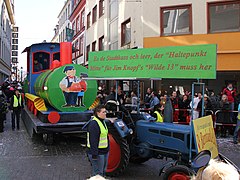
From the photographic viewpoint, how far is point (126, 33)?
17719 millimetres

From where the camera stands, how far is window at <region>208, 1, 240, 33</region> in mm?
14180

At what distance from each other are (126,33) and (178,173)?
45.1 feet

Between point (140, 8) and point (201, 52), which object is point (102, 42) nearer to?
point (140, 8)

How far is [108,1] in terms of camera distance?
69.3 feet

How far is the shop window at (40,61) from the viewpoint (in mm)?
11227

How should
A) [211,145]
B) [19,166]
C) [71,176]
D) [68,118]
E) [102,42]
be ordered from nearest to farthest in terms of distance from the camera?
[211,145] < [71,176] < [19,166] < [68,118] < [102,42]

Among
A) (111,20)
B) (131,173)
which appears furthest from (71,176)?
(111,20)

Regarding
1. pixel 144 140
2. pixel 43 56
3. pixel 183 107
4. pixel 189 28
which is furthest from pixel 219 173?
pixel 189 28

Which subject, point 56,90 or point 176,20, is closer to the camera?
point 56,90

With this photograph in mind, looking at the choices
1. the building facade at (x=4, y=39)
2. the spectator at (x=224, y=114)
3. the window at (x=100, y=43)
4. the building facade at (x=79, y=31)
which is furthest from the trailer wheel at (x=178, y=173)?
the building facade at (x=4, y=39)

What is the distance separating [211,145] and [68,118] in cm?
457

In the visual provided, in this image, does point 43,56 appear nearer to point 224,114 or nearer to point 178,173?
point 224,114

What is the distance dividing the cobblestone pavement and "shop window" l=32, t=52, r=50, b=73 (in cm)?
291

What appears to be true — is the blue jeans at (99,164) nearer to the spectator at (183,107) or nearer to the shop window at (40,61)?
the shop window at (40,61)
